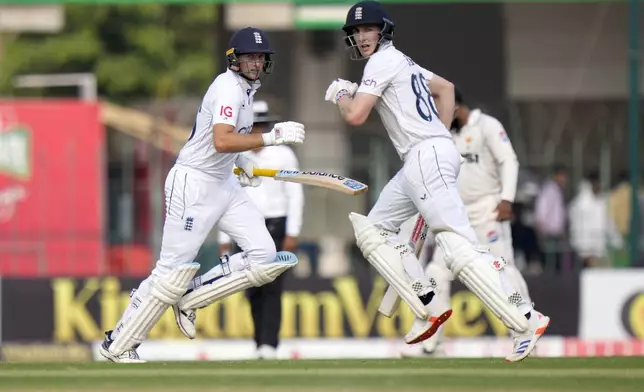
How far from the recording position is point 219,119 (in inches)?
396

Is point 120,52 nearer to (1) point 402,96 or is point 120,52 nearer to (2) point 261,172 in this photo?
(2) point 261,172

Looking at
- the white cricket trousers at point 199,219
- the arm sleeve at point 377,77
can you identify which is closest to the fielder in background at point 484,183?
the white cricket trousers at point 199,219

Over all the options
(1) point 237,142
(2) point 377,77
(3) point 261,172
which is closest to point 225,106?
(1) point 237,142

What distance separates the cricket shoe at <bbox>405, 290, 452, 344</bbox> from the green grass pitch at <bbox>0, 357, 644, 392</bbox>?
0.19 m

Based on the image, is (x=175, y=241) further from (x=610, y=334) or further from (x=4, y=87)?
(x=4, y=87)

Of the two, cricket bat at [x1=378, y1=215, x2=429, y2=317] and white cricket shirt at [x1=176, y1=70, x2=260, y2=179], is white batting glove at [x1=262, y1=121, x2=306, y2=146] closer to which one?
white cricket shirt at [x1=176, y1=70, x2=260, y2=179]

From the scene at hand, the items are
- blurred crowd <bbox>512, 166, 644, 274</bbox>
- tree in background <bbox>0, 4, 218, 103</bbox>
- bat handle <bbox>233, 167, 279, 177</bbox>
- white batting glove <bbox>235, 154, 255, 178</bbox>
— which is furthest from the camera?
tree in background <bbox>0, 4, 218, 103</bbox>

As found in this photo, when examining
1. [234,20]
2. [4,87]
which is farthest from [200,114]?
[4,87]

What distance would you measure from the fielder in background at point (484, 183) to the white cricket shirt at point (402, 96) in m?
2.47

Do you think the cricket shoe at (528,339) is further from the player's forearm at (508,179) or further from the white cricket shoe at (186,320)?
the player's forearm at (508,179)

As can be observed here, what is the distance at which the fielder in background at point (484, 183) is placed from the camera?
1256 centimetres

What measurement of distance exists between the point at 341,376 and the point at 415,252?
1.75 m

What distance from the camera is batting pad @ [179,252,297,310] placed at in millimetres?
10523

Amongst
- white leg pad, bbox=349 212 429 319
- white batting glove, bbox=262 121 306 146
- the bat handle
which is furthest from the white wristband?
white leg pad, bbox=349 212 429 319
